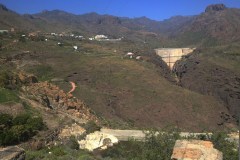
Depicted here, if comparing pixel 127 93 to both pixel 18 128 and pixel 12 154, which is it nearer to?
pixel 18 128

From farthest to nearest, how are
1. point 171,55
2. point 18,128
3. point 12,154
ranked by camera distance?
point 171,55 → point 18,128 → point 12,154

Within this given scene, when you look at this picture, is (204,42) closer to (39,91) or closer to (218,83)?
(218,83)

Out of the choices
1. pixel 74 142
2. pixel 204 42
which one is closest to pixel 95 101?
pixel 74 142

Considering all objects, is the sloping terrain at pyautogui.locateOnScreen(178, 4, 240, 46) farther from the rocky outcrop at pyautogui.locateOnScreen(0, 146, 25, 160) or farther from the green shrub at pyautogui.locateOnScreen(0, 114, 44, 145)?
the rocky outcrop at pyautogui.locateOnScreen(0, 146, 25, 160)

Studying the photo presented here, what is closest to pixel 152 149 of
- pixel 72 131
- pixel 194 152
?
pixel 194 152

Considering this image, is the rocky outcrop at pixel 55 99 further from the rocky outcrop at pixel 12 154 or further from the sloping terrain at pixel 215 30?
the sloping terrain at pixel 215 30

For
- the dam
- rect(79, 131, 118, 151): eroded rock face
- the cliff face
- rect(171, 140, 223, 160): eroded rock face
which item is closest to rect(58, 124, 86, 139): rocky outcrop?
rect(79, 131, 118, 151): eroded rock face

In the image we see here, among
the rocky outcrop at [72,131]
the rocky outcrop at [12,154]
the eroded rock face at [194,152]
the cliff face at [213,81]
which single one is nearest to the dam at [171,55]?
the cliff face at [213,81]

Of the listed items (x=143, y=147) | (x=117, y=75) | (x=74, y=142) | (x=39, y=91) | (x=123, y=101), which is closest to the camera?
(x=143, y=147)
